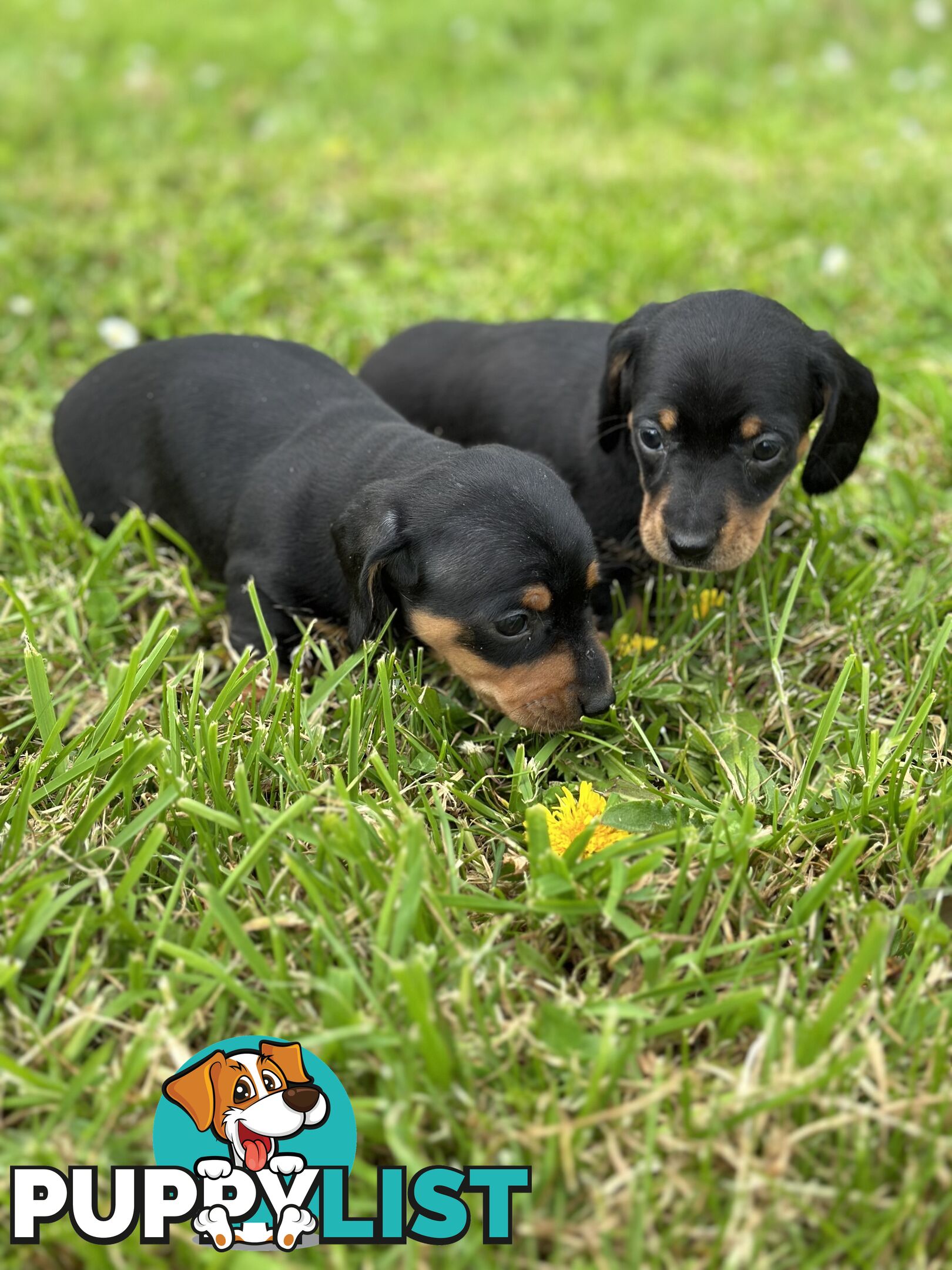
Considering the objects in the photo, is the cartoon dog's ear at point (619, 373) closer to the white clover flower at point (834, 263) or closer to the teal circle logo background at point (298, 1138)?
the teal circle logo background at point (298, 1138)

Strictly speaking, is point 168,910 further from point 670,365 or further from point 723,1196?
Answer: point 670,365

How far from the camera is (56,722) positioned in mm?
2883

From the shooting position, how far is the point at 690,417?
11.2 ft

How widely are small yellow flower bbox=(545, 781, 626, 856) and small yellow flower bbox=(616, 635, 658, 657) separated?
83cm

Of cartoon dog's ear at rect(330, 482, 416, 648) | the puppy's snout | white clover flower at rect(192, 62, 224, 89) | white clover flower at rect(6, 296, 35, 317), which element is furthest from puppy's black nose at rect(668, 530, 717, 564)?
white clover flower at rect(192, 62, 224, 89)

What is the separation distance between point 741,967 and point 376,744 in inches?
45.4

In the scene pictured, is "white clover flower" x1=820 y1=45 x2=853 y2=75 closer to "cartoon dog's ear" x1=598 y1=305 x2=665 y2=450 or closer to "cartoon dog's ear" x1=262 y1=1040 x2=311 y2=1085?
"cartoon dog's ear" x1=598 y1=305 x2=665 y2=450

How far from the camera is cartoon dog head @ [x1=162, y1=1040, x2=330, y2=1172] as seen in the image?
7.19 ft

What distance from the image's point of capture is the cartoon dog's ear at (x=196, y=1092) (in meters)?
2.18

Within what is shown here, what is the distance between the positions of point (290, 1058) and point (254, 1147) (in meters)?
0.19

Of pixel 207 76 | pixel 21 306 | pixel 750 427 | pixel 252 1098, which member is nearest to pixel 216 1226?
pixel 252 1098

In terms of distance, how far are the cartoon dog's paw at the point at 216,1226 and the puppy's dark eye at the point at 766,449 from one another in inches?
98.7

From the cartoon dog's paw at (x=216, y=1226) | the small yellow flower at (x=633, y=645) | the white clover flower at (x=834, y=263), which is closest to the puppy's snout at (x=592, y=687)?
the small yellow flower at (x=633, y=645)

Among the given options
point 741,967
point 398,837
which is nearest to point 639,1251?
point 741,967
